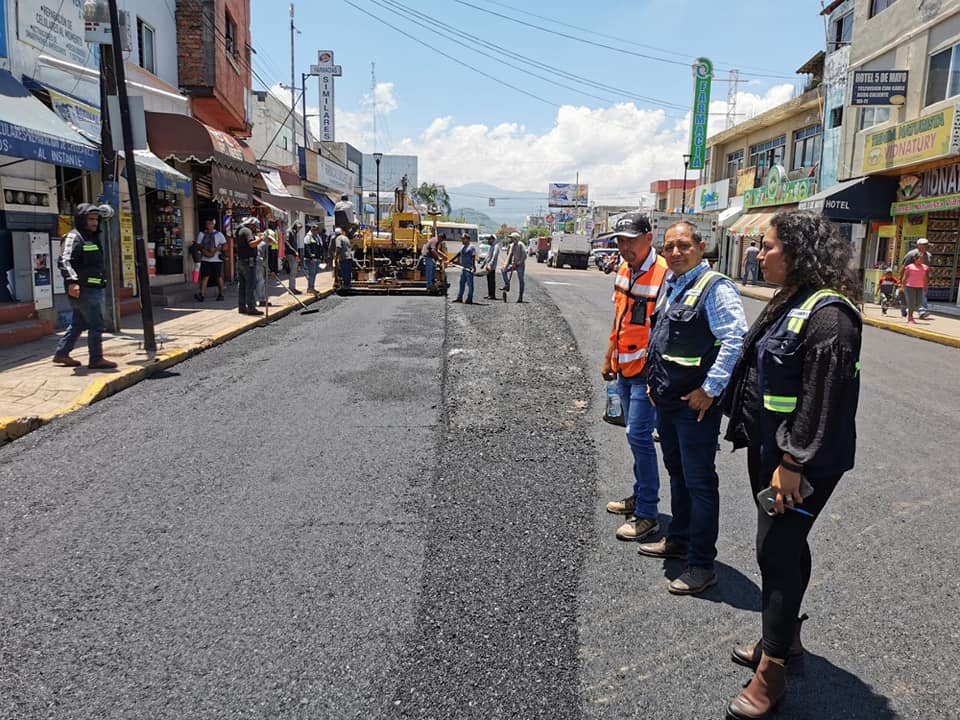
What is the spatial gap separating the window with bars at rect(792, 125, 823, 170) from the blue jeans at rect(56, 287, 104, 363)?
28.5m

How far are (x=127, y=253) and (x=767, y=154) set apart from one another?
102ft

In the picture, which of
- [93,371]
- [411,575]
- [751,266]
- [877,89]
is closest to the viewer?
[411,575]

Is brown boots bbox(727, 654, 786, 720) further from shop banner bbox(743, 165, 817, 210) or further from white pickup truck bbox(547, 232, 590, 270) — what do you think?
white pickup truck bbox(547, 232, 590, 270)

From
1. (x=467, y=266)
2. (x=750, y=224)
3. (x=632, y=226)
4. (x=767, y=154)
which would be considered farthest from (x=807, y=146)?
(x=632, y=226)

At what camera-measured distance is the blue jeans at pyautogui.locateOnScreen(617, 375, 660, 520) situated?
4.10 m

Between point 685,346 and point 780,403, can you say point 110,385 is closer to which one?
point 685,346

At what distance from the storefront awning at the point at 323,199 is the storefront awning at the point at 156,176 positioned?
22.1m

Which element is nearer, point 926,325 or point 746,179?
point 926,325

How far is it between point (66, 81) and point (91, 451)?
872 centimetres

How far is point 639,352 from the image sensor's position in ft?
13.6

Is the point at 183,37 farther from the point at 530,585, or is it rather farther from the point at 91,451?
the point at 530,585

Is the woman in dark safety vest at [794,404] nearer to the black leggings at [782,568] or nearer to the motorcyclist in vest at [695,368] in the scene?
the black leggings at [782,568]

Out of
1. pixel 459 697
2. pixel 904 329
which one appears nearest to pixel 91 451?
pixel 459 697

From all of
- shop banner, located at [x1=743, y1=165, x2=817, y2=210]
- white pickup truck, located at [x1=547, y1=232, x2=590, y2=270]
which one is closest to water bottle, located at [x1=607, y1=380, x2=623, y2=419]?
shop banner, located at [x1=743, y1=165, x2=817, y2=210]
